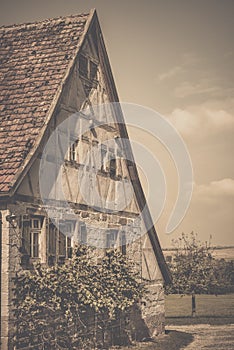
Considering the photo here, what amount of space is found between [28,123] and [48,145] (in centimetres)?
81

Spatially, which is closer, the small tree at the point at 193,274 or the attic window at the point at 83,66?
the attic window at the point at 83,66

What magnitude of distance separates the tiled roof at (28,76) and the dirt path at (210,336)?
947cm

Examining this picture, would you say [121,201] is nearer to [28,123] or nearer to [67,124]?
[67,124]

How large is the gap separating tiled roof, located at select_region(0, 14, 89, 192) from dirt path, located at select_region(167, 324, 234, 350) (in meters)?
9.47

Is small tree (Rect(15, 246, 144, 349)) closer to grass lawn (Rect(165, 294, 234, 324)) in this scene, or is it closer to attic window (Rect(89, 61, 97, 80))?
attic window (Rect(89, 61, 97, 80))

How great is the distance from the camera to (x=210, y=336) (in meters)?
26.9

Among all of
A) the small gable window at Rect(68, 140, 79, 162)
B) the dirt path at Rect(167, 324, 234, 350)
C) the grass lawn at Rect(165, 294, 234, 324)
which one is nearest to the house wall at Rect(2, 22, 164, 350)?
the small gable window at Rect(68, 140, 79, 162)

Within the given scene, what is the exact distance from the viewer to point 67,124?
20516 millimetres

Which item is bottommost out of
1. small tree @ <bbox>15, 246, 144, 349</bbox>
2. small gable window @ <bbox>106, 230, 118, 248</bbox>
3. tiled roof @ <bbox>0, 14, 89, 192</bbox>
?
small tree @ <bbox>15, 246, 144, 349</bbox>

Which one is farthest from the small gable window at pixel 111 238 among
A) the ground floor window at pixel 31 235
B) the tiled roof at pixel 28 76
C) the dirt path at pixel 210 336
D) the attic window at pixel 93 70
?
the tiled roof at pixel 28 76

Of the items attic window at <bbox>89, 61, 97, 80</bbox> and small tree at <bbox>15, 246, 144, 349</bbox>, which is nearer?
small tree at <bbox>15, 246, 144, 349</bbox>

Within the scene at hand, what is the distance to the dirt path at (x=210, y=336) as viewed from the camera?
23.5m

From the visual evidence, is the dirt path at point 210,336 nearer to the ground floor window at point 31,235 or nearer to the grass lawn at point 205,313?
the grass lawn at point 205,313

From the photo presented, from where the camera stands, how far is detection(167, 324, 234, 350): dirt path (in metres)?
23.5
